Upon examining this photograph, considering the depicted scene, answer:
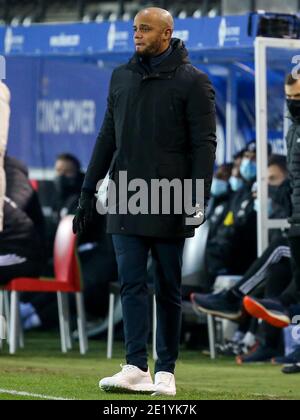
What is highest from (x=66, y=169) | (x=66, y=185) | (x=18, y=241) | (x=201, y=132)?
(x=201, y=132)

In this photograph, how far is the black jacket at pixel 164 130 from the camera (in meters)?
9.12

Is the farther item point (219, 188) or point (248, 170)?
point (219, 188)

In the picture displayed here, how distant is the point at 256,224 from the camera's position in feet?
48.3

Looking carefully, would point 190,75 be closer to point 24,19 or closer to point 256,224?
point 256,224

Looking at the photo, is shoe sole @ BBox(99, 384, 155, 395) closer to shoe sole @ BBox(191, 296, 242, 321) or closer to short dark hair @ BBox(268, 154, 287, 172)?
shoe sole @ BBox(191, 296, 242, 321)

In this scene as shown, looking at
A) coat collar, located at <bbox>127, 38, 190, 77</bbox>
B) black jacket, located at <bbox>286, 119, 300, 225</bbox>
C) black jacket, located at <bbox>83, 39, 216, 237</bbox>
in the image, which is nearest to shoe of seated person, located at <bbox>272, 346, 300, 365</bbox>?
Result: black jacket, located at <bbox>286, 119, 300, 225</bbox>

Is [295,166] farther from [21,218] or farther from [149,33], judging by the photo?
[21,218]

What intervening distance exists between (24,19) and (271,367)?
12.5 m

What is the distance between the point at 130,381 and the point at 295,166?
10.0 ft

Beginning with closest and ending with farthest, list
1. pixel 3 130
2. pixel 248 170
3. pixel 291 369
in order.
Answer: pixel 3 130 < pixel 291 369 < pixel 248 170

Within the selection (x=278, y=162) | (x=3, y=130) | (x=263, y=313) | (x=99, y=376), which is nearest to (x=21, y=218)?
(x=3, y=130)

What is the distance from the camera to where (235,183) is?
51.0 ft

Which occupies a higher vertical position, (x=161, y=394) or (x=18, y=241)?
(x=18, y=241)
